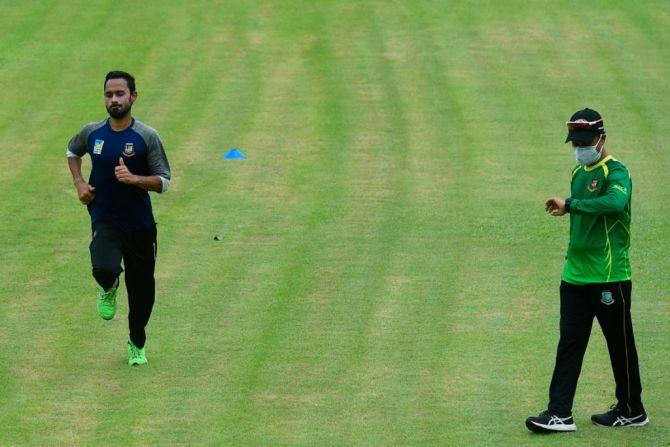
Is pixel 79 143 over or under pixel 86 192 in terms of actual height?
over

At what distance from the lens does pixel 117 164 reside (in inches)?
400

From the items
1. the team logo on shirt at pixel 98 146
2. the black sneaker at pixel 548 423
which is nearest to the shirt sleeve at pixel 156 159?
the team logo on shirt at pixel 98 146

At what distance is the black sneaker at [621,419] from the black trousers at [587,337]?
41mm

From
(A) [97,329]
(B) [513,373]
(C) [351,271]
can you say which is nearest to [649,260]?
(C) [351,271]

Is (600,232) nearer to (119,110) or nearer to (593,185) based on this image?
(593,185)

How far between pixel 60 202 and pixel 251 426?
8627 millimetres

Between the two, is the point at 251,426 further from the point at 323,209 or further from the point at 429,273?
the point at 323,209

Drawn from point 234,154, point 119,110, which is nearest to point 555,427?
point 119,110

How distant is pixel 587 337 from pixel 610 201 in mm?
1036

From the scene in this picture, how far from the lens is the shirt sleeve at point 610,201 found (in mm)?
8539

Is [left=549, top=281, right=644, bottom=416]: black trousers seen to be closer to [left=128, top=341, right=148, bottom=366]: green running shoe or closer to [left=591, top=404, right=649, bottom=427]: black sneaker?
[left=591, top=404, right=649, bottom=427]: black sneaker

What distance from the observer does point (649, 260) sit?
14.3 meters

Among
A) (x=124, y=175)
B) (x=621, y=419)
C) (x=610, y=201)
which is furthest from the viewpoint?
(x=124, y=175)

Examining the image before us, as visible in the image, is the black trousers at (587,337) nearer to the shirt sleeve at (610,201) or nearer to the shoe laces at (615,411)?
the shoe laces at (615,411)
